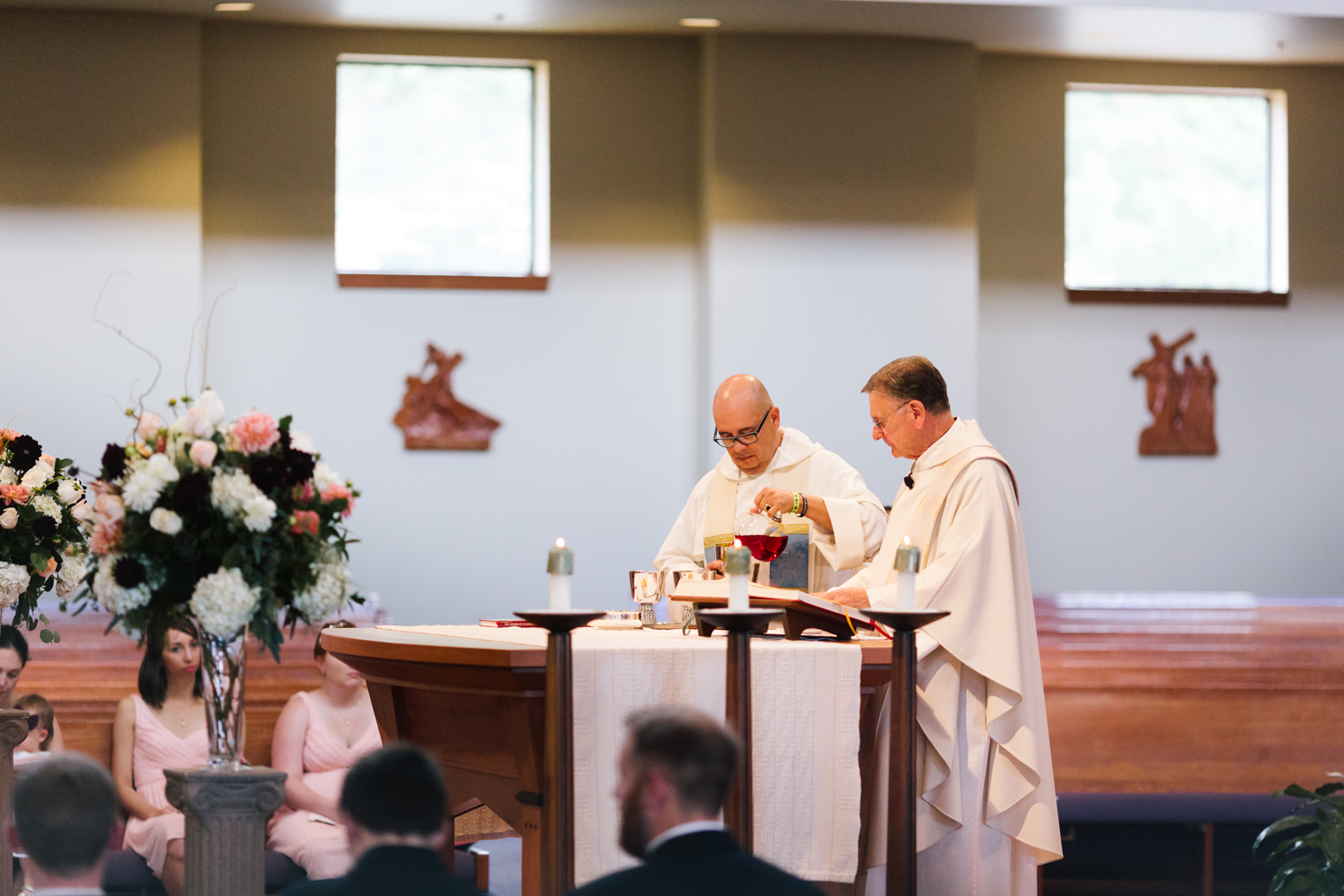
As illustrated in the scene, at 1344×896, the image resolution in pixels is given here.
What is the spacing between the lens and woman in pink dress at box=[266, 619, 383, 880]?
4859mm

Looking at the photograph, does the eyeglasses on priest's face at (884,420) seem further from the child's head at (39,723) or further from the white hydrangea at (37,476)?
the child's head at (39,723)

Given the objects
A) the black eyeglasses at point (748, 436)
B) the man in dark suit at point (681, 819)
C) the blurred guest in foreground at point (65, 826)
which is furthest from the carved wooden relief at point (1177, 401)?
the blurred guest in foreground at point (65, 826)

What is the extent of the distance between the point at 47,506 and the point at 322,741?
1.70m

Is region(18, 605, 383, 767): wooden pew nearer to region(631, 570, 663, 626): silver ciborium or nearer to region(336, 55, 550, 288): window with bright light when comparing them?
region(631, 570, 663, 626): silver ciborium

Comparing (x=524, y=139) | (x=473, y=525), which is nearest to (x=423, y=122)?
(x=524, y=139)

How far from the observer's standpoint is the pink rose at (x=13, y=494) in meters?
3.63

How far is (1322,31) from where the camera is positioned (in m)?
7.44

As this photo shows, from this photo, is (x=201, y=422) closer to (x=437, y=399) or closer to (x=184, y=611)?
(x=184, y=611)

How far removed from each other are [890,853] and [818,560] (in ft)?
5.09

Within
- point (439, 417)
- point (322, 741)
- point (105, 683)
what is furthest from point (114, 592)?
point (439, 417)

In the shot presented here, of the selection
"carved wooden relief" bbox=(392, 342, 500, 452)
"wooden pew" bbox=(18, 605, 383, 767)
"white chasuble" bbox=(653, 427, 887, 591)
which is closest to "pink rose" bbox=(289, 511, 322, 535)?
"white chasuble" bbox=(653, 427, 887, 591)

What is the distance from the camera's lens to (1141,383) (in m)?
8.10

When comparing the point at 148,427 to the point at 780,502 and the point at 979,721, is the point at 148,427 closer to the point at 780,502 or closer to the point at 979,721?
the point at 780,502

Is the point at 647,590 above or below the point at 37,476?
below
